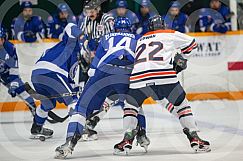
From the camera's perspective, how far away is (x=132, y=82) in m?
6.28

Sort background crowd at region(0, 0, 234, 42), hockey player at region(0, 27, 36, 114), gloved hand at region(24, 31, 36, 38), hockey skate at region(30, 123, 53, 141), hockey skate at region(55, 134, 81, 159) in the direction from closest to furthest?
hockey skate at region(55, 134, 81, 159), hockey skate at region(30, 123, 53, 141), hockey player at region(0, 27, 36, 114), gloved hand at region(24, 31, 36, 38), background crowd at region(0, 0, 234, 42)

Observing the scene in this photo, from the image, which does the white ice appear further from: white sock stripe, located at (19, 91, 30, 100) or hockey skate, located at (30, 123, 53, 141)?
white sock stripe, located at (19, 91, 30, 100)

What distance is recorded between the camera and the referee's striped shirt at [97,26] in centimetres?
776

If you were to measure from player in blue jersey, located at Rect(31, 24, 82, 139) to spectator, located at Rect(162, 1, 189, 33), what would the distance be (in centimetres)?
409

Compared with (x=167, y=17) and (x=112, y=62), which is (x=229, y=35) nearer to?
(x=167, y=17)

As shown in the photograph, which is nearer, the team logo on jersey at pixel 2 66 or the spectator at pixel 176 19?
the team logo on jersey at pixel 2 66

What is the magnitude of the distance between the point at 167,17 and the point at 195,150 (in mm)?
5913

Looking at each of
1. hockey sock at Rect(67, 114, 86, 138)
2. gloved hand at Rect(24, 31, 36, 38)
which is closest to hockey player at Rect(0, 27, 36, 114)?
gloved hand at Rect(24, 31, 36, 38)

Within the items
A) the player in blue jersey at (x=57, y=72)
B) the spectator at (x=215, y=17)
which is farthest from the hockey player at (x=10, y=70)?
the spectator at (x=215, y=17)

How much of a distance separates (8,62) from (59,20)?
10.6 feet

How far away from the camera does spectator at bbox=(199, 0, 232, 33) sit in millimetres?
11318

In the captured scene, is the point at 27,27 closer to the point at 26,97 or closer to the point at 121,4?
the point at 121,4

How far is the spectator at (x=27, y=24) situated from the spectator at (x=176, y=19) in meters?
2.12

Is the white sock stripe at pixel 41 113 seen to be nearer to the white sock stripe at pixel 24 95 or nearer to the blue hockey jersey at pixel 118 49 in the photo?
the white sock stripe at pixel 24 95
